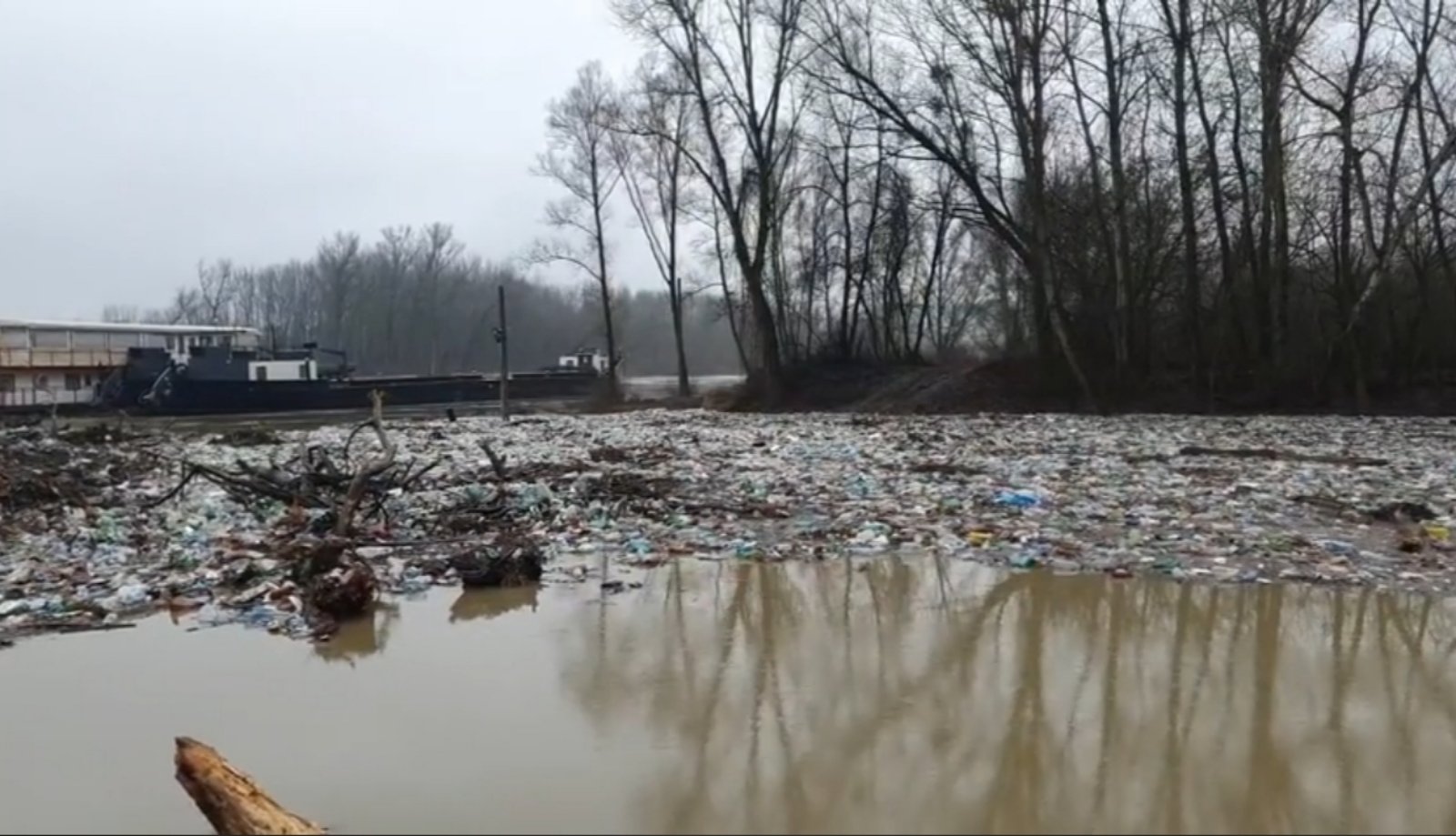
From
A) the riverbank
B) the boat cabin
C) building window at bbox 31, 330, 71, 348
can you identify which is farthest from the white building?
the riverbank

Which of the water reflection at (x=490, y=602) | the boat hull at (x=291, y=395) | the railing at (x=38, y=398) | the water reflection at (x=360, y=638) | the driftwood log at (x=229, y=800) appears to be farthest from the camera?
the boat hull at (x=291, y=395)

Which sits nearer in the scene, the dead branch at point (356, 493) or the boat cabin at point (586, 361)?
the dead branch at point (356, 493)

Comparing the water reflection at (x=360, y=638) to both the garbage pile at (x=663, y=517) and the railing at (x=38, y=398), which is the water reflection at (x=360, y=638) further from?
the railing at (x=38, y=398)

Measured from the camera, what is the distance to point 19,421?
26.2 m

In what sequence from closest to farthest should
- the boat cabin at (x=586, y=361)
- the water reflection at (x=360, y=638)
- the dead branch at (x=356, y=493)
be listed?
the water reflection at (x=360, y=638)
the dead branch at (x=356, y=493)
the boat cabin at (x=586, y=361)

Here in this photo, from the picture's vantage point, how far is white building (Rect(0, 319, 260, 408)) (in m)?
34.1

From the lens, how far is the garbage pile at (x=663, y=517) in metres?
6.64

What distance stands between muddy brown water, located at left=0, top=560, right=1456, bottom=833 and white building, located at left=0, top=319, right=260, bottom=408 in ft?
109

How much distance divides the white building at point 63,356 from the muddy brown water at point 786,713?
3309 cm

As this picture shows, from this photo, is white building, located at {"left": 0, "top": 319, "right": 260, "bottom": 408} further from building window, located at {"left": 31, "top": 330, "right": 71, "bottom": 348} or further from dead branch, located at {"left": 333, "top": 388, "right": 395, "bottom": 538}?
dead branch, located at {"left": 333, "top": 388, "right": 395, "bottom": 538}

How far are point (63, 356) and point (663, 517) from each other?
3413cm

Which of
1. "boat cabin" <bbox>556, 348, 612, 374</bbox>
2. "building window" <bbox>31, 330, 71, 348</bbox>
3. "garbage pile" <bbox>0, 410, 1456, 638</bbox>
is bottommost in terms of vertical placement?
"garbage pile" <bbox>0, 410, 1456, 638</bbox>

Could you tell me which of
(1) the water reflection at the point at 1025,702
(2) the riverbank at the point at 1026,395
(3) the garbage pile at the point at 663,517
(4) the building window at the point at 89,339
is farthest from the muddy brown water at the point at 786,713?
(4) the building window at the point at 89,339

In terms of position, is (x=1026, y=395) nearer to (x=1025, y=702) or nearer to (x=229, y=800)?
(x=1025, y=702)
